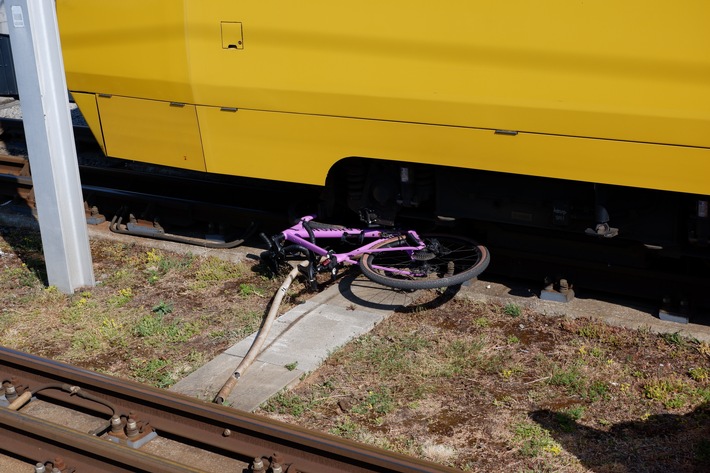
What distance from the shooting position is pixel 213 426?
14.3ft

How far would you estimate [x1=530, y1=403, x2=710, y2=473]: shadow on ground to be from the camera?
429cm

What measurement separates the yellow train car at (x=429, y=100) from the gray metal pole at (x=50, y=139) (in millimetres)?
670

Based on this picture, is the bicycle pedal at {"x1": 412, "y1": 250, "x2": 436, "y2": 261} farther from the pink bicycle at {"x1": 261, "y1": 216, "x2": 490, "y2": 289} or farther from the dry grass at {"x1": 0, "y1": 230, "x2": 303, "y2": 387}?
the dry grass at {"x1": 0, "y1": 230, "x2": 303, "y2": 387}

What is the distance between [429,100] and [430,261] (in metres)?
1.40

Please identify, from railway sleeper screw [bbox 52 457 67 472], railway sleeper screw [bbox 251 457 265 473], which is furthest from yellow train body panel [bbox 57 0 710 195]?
railway sleeper screw [bbox 52 457 67 472]

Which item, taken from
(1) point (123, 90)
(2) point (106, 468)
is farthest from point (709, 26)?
(1) point (123, 90)

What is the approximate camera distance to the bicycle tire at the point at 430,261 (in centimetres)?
623

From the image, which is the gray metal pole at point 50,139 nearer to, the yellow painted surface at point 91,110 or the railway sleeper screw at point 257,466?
the yellow painted surface at point 91,110

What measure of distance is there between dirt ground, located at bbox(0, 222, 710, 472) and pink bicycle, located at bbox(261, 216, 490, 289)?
220mm

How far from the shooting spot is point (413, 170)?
6.54 meters

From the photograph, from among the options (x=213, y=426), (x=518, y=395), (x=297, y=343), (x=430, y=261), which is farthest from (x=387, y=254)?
(x=213, y=426)

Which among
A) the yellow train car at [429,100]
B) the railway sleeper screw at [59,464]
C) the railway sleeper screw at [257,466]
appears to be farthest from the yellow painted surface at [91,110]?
the railway sleeper screw at [257,466]

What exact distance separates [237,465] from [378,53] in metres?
3.03

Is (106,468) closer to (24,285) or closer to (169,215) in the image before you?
(24,285)
